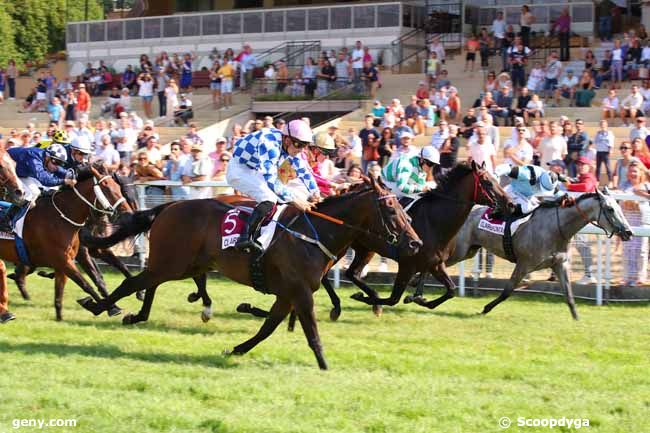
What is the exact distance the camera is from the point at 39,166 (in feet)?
35.2

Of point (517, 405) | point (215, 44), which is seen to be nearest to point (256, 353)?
point (517, 405)

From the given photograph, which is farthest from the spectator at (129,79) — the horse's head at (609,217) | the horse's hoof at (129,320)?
the horse's hoof at (129,320)

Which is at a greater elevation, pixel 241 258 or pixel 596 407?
pixel 241 258

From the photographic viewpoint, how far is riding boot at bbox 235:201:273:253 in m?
8.20

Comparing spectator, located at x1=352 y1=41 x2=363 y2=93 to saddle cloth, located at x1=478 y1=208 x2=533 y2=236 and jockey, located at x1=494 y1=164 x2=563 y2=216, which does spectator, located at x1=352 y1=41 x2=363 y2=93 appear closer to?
jockey, located at x1=494 y1=164 x2=563 y2=216

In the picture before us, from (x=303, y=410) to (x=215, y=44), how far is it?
25.0 metres

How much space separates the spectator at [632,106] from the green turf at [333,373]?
6900mm

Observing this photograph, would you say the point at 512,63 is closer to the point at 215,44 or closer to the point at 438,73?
the point at 438,73

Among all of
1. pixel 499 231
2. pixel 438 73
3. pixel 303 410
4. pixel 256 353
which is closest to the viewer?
pixel 303 410

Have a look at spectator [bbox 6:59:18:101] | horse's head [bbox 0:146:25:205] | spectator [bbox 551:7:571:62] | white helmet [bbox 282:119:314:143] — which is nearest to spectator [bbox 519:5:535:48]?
spectator [bbox 551:7:571:62]

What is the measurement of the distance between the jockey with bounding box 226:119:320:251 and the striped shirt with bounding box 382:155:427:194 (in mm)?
2608

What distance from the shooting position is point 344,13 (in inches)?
1099

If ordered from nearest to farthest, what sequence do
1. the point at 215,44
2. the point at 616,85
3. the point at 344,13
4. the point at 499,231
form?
the point at 499,231 < the point at 616,85 < the point at 344,13 < the point at 215,44

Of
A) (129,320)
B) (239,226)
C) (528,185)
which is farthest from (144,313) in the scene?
(528,185)
